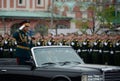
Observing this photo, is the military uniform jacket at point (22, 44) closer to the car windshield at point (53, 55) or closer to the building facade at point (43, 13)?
the car windshield at point (53, 55)

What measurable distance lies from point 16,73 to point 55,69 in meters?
1.16

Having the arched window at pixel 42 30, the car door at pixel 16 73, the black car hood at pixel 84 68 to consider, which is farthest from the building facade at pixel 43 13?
the black car hood at pixel 84 68

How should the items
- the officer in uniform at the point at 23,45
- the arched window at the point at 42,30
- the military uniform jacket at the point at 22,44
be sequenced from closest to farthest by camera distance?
1. the officer in uniform at the point at 23,45
2. the military uniform jacket at the point at 22,44
3. the arched window at the point at 42,30

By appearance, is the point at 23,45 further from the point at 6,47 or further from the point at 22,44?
the point at 6,47

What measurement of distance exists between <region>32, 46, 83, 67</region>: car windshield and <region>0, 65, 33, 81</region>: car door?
327 mm

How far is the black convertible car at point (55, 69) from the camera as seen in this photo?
13.6 metres

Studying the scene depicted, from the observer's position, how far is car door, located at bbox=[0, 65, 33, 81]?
14484mm

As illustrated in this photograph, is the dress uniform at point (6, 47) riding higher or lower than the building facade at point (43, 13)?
higher

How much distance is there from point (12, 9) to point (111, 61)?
46.7 m

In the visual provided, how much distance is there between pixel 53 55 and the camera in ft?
48.5

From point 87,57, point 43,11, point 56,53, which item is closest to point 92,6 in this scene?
point 43,11

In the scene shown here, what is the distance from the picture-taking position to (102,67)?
14.0 metres

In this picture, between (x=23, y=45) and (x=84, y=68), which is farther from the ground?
(x=23, y=45)

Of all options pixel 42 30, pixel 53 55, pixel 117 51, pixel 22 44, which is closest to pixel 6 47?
pixel 117 51
